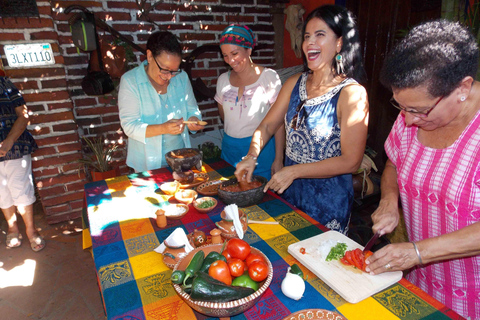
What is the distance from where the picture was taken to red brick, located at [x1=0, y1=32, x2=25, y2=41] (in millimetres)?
3037

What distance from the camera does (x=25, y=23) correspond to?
10.1 feet

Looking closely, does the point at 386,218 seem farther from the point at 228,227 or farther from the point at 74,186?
the point at 74,186

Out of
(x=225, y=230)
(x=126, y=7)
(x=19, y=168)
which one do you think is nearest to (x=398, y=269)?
(x=225, y=230)

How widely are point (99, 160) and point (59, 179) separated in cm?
52

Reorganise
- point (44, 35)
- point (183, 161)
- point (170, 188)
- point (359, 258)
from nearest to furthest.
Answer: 1. point (359, 258)
2. point (170, 188)
3. point (183, 161)
4. point (44, 35)

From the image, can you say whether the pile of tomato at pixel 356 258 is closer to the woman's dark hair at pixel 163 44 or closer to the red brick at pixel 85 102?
the woman's dark hair at pixel 163 44

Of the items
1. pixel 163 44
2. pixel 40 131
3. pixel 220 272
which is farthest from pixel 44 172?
pixel 220 272

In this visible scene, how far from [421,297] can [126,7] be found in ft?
13.1

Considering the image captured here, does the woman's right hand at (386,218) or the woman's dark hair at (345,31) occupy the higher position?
the woman's dark hair at (345,31)

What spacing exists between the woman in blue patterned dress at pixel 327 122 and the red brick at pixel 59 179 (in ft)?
8.65

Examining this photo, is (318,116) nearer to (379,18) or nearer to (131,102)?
(131,102)

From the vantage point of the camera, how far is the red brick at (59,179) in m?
3.59

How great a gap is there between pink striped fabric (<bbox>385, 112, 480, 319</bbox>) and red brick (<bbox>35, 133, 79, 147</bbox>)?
3373 mm

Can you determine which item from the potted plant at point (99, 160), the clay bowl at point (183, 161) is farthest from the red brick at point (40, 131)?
the clay bowl at point (183, 161)
